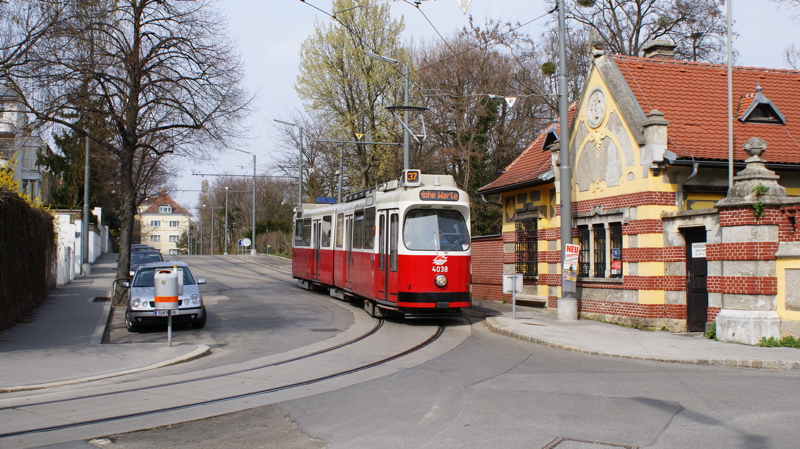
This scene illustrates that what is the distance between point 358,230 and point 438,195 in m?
3.54

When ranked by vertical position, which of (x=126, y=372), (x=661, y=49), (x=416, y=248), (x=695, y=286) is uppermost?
(x=661, y=49)

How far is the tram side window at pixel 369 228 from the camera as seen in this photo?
17.5m

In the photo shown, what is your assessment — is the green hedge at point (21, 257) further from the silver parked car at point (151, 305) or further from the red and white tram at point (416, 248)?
the red and white tram at point (416, 248)

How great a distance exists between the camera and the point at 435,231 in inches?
633

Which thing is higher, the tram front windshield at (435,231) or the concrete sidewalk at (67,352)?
the tram front windshield at (435,231)

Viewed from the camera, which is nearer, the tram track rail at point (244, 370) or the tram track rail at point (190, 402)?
the tram track rail at point (190, 402)

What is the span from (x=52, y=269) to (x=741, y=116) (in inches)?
873

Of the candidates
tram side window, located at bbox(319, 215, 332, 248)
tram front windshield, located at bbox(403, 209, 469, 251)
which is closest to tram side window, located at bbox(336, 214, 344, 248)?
tram side window, located at bbox(319, 215, 332, 248)

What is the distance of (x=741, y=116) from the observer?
1716 cm

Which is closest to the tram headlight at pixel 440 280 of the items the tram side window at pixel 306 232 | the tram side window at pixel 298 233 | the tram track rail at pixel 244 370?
the tram track rail at pixel 244 370

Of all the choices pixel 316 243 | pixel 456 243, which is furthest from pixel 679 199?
pixel 316 243

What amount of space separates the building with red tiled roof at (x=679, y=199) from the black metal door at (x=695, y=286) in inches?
1.0

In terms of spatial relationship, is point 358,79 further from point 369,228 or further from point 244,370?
point 244,370

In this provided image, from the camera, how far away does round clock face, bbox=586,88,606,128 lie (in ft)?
57.9
